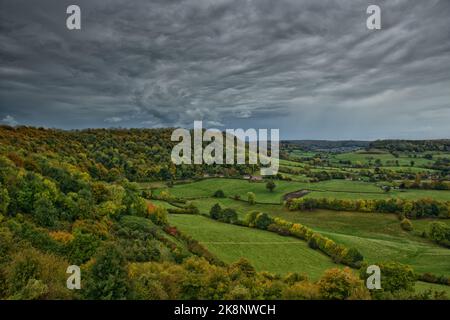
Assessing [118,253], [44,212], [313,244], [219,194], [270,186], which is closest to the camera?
[118,253]

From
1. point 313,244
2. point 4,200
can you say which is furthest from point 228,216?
point 4,200

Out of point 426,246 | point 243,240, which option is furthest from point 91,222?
point 426,246

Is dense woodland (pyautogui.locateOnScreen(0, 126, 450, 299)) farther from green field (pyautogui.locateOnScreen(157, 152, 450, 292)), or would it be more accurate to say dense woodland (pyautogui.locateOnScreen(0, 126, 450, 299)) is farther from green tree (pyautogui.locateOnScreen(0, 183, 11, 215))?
green field (pyautogui.locateOnScreen(157, 152, 450, 292))

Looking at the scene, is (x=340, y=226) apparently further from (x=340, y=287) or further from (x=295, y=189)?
(x=340, y=287)

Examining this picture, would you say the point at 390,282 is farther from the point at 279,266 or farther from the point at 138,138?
the point at 138,138

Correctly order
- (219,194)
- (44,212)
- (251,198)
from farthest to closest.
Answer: (219,194)
(251,198)
(44,212)

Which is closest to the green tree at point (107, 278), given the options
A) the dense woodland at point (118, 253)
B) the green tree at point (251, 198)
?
the dense woodland at point (118, 253)

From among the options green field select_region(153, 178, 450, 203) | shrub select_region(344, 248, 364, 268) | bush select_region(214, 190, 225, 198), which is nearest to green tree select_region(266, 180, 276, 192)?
green field select_region(153, 178, 450, 203)
